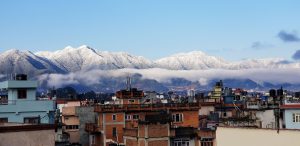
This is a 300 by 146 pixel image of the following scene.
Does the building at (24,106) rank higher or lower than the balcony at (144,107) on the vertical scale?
higher

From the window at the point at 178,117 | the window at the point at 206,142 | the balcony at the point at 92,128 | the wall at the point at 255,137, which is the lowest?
the window at the point at 206,142

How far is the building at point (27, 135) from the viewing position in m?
21.9

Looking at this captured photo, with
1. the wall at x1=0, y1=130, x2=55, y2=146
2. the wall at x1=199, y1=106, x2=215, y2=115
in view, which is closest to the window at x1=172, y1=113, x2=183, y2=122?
the wall at x1=199, y1=106, x2=215, y2=115

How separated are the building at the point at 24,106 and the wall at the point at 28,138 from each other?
20.5 meters

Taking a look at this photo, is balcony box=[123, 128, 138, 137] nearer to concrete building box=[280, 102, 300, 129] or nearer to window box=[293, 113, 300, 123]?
concrete building box=[280, 102, 300, 129]

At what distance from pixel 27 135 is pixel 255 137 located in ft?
41.2

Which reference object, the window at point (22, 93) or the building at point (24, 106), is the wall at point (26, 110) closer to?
the building at point (24, 106)

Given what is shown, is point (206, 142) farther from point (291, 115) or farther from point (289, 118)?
point (291, 115)

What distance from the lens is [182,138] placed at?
Result: 53.2m

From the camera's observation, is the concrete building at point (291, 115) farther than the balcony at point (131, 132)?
No

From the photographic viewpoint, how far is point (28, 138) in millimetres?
22516

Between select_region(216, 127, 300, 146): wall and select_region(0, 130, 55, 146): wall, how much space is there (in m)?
11.3

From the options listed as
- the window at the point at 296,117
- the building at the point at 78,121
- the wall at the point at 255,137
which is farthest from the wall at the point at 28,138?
the building at the point at 78,121

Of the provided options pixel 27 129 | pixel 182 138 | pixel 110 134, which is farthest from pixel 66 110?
pixel 27 129
